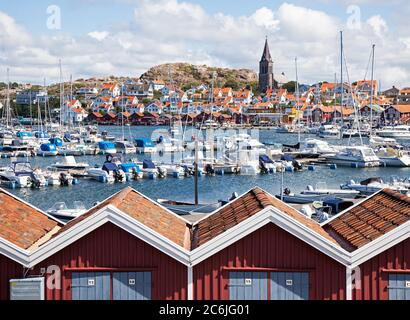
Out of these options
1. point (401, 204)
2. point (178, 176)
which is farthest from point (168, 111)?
point (401, 204)

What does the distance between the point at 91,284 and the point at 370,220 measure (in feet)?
13.6

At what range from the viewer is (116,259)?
29.9ft

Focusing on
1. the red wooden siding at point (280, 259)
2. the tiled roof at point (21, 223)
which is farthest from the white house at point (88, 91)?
the red wooden siding at point (280, 259)

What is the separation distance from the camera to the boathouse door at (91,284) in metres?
9.09

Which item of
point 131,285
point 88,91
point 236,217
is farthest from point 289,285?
point 88,91

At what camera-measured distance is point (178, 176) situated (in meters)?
48.1

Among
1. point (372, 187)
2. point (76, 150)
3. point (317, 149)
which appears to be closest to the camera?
point (372, 187)

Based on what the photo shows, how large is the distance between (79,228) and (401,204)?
4.61 m

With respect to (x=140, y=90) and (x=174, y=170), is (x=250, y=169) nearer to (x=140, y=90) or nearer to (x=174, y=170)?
(x=174, y=170)

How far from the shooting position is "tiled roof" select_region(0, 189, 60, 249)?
374 inches

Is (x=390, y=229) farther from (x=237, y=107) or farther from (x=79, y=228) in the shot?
(x=237, y=107)

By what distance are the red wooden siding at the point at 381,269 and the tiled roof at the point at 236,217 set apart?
0.64 meters

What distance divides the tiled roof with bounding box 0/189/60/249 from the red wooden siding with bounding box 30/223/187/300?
0.72m
